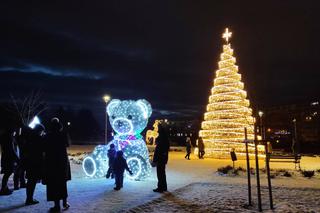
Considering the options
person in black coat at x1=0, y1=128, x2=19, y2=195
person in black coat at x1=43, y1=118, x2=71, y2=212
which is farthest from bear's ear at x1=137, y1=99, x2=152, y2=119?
person in black coat at x1=43, y1=118, x2=71, y2=212

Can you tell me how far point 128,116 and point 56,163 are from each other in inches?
228

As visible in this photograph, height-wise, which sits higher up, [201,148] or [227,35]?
[227,35]

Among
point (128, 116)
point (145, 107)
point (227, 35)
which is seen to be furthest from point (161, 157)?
point (227, 35)

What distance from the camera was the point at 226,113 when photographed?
26.5m

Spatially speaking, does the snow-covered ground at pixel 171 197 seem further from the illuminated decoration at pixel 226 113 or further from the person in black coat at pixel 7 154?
the illuminated decoration at pixel 226 113

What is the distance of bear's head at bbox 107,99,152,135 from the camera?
1384 cm

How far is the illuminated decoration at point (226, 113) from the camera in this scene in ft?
85.0

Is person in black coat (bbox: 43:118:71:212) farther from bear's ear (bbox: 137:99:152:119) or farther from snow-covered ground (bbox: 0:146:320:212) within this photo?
bear's ear (bbox: 137:99:152:119)

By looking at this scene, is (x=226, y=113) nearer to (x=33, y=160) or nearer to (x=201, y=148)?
(x=201, y=148)

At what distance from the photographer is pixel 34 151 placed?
9312mm

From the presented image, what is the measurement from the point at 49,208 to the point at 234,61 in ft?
69.6

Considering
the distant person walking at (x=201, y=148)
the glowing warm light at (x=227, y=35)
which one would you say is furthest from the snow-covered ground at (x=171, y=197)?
the glowing warm light at (x=227, y=35)

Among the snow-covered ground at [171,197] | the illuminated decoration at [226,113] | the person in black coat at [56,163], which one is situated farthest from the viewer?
the illuminated decoration at [226,113]

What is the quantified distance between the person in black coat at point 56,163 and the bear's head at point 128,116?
5.42m
